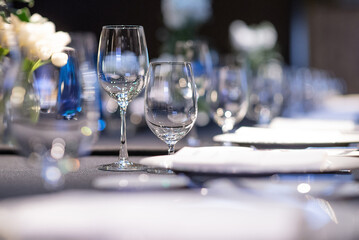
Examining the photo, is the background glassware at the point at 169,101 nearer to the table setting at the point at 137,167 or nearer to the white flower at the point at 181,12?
the table setting at the point at 137,167

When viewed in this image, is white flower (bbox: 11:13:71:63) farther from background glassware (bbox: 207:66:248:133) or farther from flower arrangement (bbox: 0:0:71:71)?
background glassware (bbox: 207:66:248:133)

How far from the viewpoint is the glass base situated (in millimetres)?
1091

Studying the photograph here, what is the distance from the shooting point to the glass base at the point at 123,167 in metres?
1.09

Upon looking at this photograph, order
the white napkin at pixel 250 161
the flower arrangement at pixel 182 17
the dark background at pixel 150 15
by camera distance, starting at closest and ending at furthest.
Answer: the white napkin at pixel 250 161, the flower arrangement at pixel 182 17, the dark background at pixel 150 15

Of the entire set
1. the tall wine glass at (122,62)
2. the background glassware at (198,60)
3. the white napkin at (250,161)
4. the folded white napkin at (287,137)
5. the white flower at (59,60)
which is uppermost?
the background glassware at (198,60)

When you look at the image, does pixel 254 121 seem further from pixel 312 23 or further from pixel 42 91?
pixel 312 23

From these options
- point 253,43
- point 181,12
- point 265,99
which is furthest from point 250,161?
point 253,43

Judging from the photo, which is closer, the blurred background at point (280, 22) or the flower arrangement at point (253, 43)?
the flower arrangement at point (253, 43)

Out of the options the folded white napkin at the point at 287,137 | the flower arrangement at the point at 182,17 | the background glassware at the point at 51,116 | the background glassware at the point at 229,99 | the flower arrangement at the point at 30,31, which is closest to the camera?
the background glassware at the point at 51,116

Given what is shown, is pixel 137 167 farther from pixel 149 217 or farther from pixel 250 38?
pixel 250 38

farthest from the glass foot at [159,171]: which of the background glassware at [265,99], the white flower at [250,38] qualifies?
the white flower at [250,38]

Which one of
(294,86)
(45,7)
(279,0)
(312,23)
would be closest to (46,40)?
(294,86)

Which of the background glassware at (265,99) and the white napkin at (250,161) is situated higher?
the background glassware at (265,99)

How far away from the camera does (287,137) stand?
1320mm
